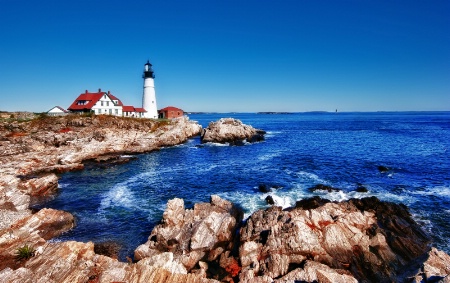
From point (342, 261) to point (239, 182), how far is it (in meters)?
22.1

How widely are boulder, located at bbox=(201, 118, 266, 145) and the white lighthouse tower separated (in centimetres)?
2778

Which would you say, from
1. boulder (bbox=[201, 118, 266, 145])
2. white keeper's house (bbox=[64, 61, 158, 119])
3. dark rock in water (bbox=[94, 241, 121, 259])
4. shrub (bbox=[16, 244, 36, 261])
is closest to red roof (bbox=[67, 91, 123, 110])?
white keeper's house (bbox=[64, 61, 158, 119])

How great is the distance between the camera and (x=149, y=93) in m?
97.8

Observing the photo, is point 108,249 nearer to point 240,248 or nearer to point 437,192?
point 240,248

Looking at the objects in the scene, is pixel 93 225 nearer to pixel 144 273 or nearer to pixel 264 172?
pixel 144 273

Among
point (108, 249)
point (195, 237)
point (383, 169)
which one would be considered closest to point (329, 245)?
point (195, 237)

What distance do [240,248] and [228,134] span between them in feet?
205

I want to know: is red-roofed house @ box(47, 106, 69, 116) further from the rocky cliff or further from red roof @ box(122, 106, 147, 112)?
red roof @ box(122, 106, 147, 112)

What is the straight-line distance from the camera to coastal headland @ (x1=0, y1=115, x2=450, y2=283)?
607 inches

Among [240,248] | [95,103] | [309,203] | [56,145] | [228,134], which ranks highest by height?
[95,103]

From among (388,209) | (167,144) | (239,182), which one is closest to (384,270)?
(388,209)

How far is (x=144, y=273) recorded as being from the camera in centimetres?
1508

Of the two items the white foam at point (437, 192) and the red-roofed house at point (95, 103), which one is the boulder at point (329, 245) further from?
the red-roofed house at point (95, 103)

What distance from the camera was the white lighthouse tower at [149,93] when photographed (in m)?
96.5
